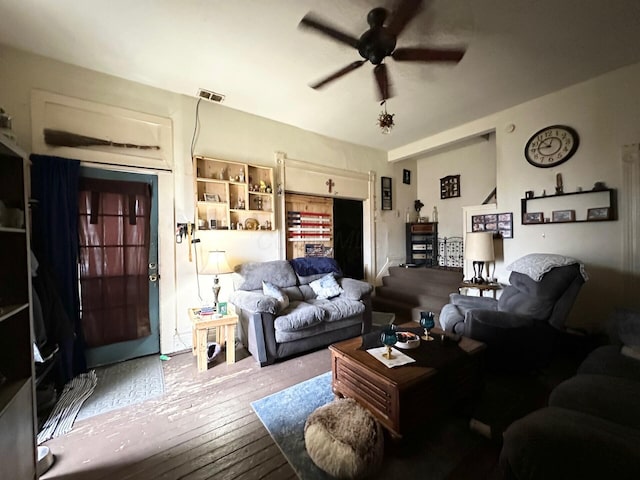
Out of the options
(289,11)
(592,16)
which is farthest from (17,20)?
(592,16)

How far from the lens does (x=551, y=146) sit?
3096mm

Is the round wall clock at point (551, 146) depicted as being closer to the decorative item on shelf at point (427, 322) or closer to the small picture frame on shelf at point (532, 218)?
the small picture frame on shelf at point (532, 218)

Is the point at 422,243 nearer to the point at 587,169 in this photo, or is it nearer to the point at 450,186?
the point at 450,186

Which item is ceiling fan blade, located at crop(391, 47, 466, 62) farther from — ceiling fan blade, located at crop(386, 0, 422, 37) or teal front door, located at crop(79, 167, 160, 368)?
teal front door, located at crop(79, 167, 160, 368)

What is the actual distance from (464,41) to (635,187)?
2.32 m

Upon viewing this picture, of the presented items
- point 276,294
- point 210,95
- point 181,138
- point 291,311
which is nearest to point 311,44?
point 210,95

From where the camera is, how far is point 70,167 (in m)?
2.33

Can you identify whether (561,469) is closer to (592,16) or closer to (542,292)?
(542,292)

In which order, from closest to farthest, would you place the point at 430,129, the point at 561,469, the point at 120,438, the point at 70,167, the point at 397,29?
the point at 561,469 → the point at 120,438 → the point at 397,29 → the point at 70,167 → the point at 430,129

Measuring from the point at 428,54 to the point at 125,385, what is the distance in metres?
3.66

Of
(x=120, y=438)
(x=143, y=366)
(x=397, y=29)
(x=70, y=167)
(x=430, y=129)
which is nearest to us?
(x=120, y=438)

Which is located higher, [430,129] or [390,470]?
[430,129]

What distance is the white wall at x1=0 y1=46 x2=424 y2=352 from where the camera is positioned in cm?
226

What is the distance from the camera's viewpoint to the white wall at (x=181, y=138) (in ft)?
7.41
